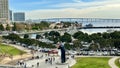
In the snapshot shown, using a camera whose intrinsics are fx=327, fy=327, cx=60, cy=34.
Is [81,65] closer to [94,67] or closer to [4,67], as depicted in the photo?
[94,67]

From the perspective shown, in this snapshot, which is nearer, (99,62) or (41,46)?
(99,62)

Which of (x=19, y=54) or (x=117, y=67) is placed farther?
(x=19, y=54)

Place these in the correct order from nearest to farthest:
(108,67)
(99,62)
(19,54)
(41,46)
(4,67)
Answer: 1. (4,67)
2. (108,67)
3. (99,62)
4. (19,54)
5. (41,46)

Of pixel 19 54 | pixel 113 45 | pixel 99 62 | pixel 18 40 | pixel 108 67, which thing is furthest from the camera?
pixel 18 40

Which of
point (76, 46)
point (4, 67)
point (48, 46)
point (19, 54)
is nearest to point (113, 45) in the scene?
point (76, 46)

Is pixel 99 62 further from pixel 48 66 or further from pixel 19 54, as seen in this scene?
pixel 19 54

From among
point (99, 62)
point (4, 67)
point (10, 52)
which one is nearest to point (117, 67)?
point (99, 62)

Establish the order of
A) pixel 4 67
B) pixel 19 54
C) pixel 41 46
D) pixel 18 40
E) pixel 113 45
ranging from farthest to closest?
1. pixel 18 40
2. pixel 41 46
3. pixel 113 45
4. pixel 19 54
5. pixel 4 67

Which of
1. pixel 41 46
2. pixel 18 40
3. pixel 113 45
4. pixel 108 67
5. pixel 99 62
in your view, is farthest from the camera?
pixel 18 40

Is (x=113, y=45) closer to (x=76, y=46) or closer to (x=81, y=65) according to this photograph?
(x=76, y=46)
